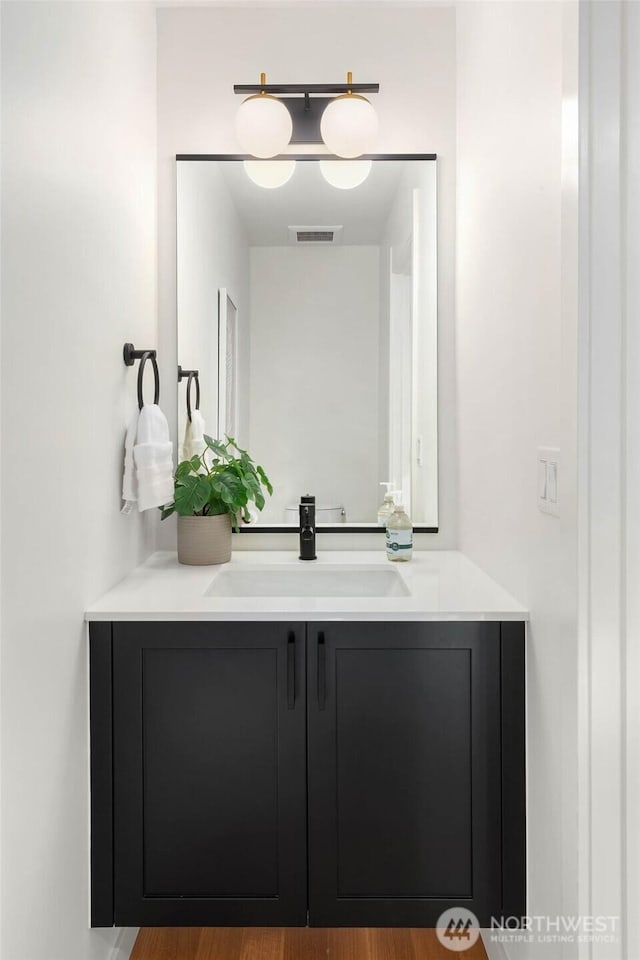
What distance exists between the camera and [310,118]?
203cm

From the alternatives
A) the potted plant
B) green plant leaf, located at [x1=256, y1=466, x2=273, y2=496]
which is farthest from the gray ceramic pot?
green plant leaf, located at [x1=256, y1=466, x2=273, y2=496]

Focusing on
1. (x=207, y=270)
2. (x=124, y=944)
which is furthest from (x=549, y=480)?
(x=124, y=944)

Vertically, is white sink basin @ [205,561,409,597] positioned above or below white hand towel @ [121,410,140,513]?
below

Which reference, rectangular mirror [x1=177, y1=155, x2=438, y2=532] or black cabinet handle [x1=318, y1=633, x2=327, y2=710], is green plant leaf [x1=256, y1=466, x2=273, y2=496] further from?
black cabinet handle [x1=318, y1=633, x2=327, y2=710]

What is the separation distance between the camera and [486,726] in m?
1.46

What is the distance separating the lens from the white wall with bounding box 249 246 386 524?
207cm

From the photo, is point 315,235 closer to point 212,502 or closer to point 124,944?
point 212,502

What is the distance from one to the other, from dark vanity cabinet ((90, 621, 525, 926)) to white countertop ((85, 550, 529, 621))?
0.10 ft

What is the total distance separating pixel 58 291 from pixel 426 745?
1.16 metres

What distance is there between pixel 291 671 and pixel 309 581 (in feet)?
1.53

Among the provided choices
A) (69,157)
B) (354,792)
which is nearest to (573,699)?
(354,792)

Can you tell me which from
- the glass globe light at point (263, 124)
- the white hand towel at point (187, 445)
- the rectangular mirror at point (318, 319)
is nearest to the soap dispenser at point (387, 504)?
the rectangular mirror at point (318, 319)

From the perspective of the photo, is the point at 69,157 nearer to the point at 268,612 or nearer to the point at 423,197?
the point at 268,612

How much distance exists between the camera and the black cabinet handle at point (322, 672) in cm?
146
